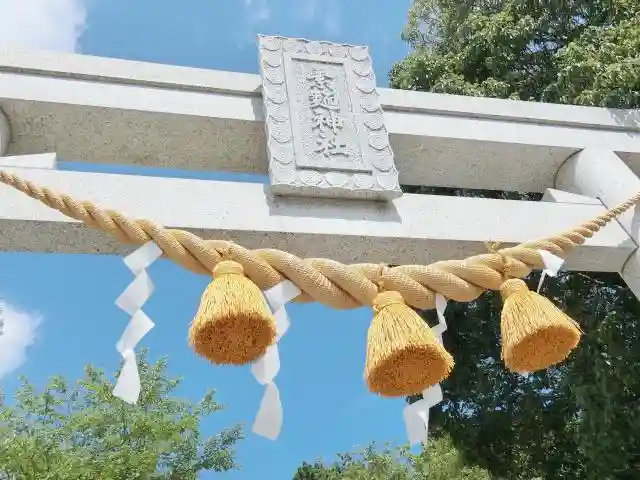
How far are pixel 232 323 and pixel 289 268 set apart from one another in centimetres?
19

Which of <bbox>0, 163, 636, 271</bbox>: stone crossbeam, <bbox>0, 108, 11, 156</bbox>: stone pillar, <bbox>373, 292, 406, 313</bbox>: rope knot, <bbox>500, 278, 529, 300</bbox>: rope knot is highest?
<bbox>0, 108, 11, 156</bbox>: stone pillar

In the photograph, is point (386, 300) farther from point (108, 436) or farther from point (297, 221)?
point (108, 436)

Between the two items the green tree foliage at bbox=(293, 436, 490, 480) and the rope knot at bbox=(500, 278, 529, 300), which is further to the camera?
the green tree foliage at bbox=(293, 436, 490, 480)

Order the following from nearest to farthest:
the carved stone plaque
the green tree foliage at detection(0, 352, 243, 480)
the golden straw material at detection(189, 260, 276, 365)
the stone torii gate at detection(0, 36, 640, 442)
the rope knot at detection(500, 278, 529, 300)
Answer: the golden straw material at detection(189, 260, 276, 365)
the rope knot at detection(500, 278, 529, 300)
the stone torii gate at detection(0, 36, 640, 442)
the carved stone plaque
the green tree foliage at detection(0, 352, 243, 480)

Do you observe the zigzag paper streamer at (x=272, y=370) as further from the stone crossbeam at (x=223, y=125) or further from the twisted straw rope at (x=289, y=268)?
the stone crossbeam at (x=223, y=125)

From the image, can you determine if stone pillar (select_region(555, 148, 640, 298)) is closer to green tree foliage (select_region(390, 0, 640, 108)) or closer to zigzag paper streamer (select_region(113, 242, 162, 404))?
green tree foliage (select_region(390, 0, 640, 108))

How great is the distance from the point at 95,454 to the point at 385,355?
7.56 m

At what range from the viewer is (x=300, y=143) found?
249cm

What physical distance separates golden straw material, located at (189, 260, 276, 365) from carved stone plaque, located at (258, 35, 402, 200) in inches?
40.8

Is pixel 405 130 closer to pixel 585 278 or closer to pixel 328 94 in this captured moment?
pixel 328 94

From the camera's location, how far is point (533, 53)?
447 centimetres

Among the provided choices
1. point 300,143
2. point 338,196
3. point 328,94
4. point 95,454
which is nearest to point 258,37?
point 328,94

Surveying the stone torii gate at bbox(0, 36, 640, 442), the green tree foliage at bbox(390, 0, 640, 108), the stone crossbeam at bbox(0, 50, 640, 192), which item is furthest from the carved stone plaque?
the green tree foliage at bbox(390, 0, 640, 108)

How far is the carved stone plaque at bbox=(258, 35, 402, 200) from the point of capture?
7.84ft
